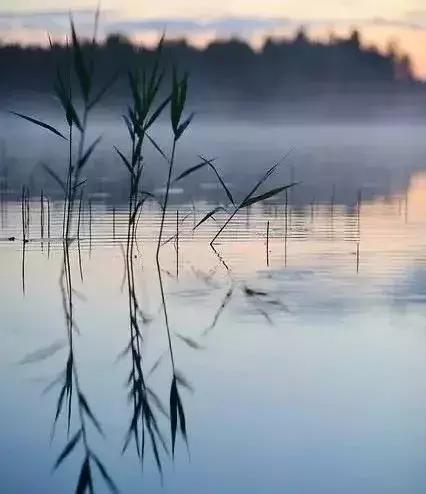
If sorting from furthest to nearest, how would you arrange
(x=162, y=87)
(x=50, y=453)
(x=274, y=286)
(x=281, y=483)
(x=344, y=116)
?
(x=344, y=116) < (x=162, y=87) < (x=274, y=286) < (x=50, y=453) < (x=281, y=483)

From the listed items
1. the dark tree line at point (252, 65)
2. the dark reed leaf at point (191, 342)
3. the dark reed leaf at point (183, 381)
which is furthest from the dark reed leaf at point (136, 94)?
the dark tree line at point (252, 65)

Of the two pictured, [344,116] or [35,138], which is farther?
[35,138]

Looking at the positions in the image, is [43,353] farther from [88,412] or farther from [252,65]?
[252,65]

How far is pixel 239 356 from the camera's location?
6.17ft

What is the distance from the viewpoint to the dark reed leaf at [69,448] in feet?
4.58

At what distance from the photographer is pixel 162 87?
15.5 ft

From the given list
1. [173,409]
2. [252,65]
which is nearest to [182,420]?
[173,409]

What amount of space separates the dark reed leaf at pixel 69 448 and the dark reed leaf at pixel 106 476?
1.6 inches

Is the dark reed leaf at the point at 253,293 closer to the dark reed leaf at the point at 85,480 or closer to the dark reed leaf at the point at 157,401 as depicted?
the dark reed leaf at the point at 157,401

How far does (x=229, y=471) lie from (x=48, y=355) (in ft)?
2.22

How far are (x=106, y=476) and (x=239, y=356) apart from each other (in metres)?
0.57

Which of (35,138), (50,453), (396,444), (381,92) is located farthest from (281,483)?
(35,138)

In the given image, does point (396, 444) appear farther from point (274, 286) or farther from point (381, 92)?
point (381, 92)

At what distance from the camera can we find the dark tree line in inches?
176
